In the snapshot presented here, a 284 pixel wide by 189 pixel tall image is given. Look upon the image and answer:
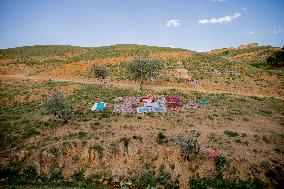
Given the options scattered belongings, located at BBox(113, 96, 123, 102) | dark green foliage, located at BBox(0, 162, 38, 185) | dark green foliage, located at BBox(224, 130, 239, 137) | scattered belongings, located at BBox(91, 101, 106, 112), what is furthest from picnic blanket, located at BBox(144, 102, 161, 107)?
dark green foliage, located at BBox(0, 162, 38, 185)

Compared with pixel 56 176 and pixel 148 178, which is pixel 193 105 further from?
Answer: pixel 56 176

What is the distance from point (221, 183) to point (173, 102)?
1587 centimetres

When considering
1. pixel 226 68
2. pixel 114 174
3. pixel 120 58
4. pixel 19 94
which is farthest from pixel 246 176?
pixel 120 58

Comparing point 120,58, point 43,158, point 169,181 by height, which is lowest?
point 169,181

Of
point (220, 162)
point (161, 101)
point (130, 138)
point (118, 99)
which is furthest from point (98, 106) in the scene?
point (220, 162)

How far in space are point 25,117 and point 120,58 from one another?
40.3 metres

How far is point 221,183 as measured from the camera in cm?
2583

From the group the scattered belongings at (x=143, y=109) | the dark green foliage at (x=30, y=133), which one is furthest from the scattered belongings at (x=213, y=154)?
the dark green foliage at (x=30, y=133)

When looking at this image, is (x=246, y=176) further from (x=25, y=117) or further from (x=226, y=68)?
(x=226, y=68)

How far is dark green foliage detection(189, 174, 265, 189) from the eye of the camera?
83.5 feet

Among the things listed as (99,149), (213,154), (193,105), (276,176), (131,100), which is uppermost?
(131,100)

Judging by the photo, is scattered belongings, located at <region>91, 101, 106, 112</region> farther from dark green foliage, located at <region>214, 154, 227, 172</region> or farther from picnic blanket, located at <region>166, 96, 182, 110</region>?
dark green foliage, located at <region>214, 154, 227, 172</region>

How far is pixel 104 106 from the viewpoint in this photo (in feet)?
125

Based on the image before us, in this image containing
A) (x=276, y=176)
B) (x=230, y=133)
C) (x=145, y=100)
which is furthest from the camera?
(x=145, y=100)
